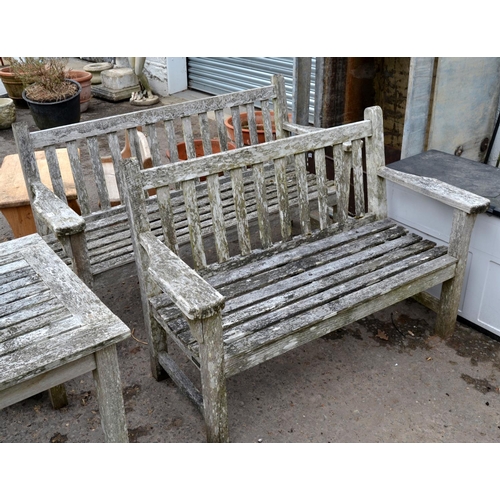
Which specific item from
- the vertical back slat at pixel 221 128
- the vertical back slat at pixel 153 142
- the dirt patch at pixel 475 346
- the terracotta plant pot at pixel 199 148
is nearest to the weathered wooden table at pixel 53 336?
the vertical back slat at pixel 153 142

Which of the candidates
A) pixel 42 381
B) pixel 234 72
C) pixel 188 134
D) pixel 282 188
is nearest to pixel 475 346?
pixel 282 188

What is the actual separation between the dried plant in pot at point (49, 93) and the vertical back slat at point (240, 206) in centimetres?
505

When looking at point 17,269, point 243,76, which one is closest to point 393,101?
point 243,76

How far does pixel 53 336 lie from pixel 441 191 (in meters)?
2.06

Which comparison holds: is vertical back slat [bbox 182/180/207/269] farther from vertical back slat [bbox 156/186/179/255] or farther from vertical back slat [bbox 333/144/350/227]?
vertical back slat [bbox 333/144/350/227]

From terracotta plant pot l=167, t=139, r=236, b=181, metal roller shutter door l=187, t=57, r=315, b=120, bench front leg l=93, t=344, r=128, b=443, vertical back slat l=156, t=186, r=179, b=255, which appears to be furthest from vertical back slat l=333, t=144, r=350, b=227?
metal roller shutter door l=187, t=57, r=315, b=120

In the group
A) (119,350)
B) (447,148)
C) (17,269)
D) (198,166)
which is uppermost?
(198,166)

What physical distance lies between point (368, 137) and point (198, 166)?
3.70ft

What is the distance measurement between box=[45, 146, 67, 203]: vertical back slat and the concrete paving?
2.10ft

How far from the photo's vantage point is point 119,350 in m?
3.46

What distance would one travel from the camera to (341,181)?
→ 3.38 metres

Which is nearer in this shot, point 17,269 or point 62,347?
point 62,347
